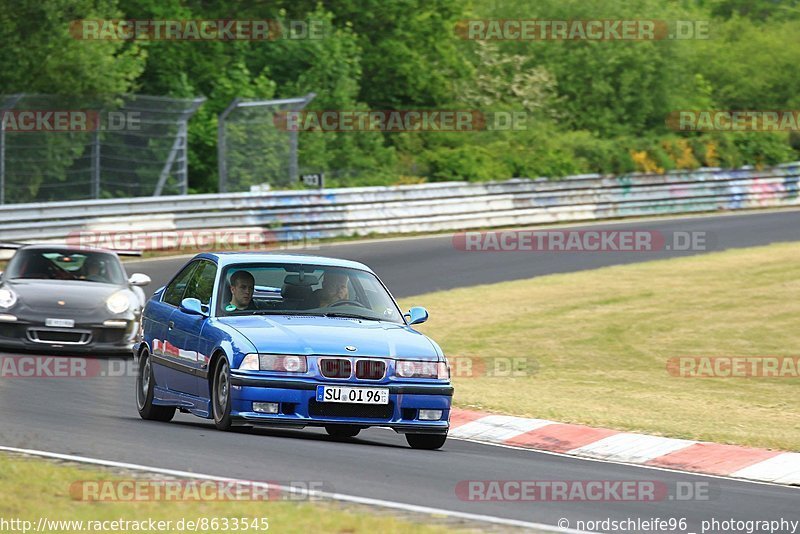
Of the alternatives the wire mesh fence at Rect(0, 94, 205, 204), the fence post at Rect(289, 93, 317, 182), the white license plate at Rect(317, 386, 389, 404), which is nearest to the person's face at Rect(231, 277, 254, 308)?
the white license plate at Rect(317, 386, 389, 404)

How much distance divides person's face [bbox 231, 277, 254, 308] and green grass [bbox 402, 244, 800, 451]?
3299 millimetres

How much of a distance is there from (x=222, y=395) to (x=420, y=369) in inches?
55.5

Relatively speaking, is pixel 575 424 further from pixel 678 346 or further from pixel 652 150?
A: pixel 652 150

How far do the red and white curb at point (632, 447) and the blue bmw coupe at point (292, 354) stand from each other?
1.38 metres

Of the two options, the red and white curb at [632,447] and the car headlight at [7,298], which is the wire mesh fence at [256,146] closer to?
the car headlight at [7,298]

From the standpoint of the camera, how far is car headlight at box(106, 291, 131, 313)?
17106 mm

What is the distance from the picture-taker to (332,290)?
458 inches

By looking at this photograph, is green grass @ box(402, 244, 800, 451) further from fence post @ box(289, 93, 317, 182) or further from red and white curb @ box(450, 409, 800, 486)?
fence post @ box(289, 93, 317, 182)

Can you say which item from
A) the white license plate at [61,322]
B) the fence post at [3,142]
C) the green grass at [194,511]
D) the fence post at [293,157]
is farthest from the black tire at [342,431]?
the fence post at [293,157]

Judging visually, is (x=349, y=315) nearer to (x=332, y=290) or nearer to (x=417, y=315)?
(x=332, y=290)

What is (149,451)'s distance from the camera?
939 centimetres

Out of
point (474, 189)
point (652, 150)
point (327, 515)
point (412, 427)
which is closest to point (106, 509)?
point (327, 515)

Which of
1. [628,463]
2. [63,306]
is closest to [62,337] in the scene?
[63,306]

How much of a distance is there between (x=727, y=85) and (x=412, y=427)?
45.0 metres
